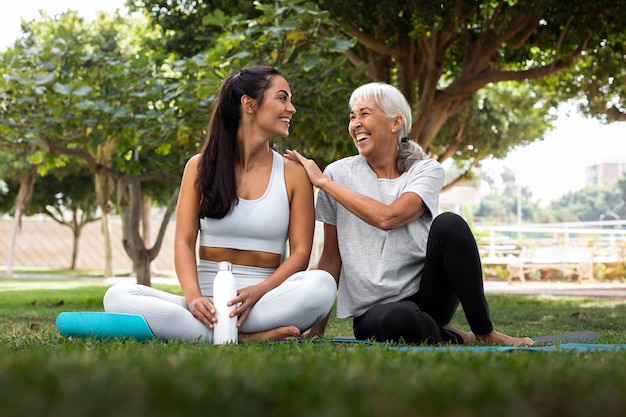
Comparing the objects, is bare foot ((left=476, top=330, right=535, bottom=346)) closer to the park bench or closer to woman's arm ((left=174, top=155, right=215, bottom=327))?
woman's arm ((left=174, top=155, right=215, bottom=327))

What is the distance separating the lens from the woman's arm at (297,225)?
4028 mm

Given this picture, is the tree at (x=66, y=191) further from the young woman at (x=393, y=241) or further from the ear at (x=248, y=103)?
the young woman at (x=393, y=241)

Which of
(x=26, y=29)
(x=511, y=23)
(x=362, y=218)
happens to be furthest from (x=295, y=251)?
(x=26, y=29)

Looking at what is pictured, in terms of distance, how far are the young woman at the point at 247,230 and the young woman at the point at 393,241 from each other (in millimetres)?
170

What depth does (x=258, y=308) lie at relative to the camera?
3881mm

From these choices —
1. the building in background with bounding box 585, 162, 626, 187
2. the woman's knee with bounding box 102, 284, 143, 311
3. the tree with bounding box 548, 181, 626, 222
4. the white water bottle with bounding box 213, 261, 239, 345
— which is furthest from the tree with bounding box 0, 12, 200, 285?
the building in background with bounding box 585, 162, 626, 187

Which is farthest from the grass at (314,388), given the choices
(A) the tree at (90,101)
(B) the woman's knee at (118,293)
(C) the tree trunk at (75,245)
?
(C) the tree trunk at (75,245)

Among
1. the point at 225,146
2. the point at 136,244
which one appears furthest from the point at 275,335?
the point at 136,244

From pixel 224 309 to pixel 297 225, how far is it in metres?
0.68

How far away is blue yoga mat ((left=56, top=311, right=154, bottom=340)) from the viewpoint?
12.6 ft

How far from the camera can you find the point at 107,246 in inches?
843

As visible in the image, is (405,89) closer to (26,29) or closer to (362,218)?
(362,218)

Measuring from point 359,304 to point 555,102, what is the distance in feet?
44.7

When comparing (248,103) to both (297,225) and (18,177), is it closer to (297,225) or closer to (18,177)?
(297,225)
